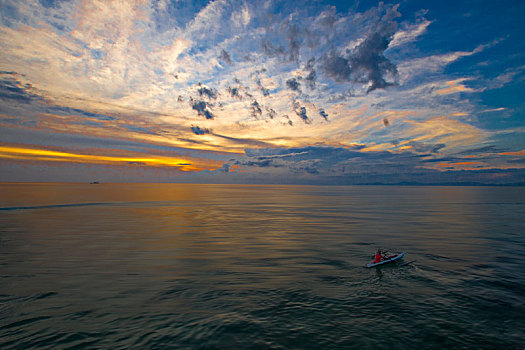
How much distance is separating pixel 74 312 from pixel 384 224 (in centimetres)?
5670

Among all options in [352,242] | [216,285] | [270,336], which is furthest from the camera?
[352,242]

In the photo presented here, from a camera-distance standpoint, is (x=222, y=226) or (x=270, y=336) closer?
(x=270, y=336)

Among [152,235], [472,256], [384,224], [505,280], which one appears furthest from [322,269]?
[384,224]

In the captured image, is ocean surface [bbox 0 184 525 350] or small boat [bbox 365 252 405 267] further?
small boat [bbox 365 252 405 267]

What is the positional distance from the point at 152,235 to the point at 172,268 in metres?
20.7

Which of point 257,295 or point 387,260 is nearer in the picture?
point 257,295

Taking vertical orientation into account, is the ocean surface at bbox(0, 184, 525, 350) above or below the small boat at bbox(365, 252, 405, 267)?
below

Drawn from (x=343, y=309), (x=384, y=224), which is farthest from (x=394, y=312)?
(x=384, y=224)

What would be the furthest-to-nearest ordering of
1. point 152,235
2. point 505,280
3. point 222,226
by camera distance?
point 222,226, point 152,235, point 505,280

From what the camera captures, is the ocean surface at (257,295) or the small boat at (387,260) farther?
the small boat at (387,260)

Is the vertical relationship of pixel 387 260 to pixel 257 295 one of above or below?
above

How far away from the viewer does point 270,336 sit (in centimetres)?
1541

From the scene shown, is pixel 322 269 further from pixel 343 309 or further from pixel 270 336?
pixel 270 336

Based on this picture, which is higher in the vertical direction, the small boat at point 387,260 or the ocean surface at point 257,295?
the small boat at point 387,260
